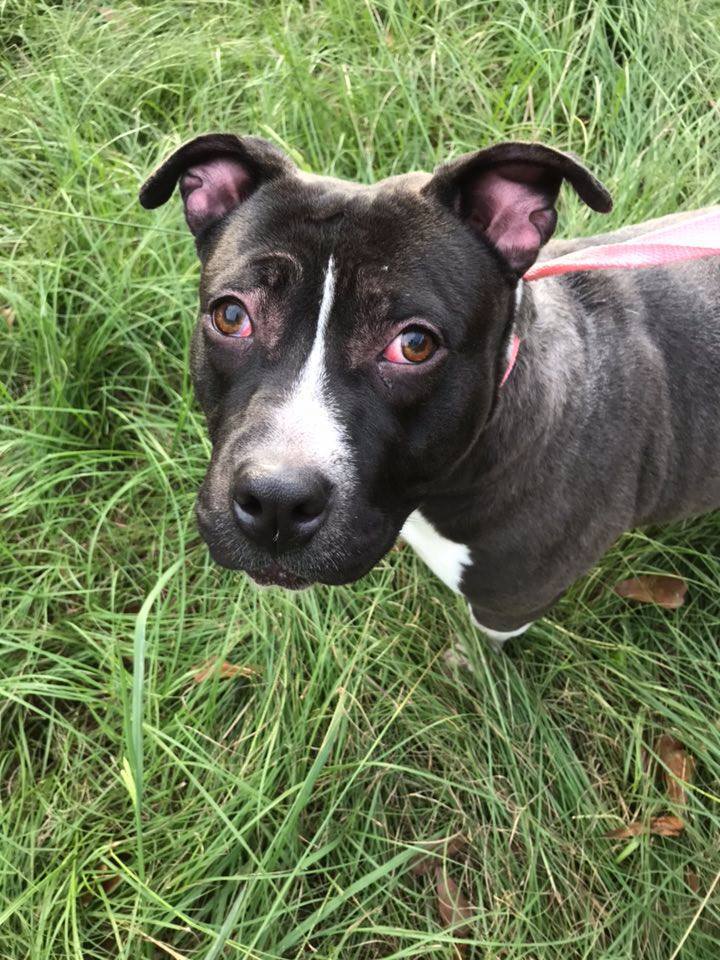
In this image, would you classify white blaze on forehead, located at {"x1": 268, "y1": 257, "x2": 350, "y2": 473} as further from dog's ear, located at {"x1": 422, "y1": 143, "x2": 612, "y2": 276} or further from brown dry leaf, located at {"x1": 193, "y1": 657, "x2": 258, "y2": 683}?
brown dry leaf, located at {"x1": 193, "y1": 657, "x2": 258, "y2": 683}

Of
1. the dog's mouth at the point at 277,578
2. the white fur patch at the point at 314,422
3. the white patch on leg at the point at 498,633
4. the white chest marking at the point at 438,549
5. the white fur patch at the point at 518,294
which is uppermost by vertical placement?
the white fur patch at the point at 314,422

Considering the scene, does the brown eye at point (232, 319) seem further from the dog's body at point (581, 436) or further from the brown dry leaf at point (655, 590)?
the brown dry leaf at point (655, 590)

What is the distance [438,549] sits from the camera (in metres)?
3.15

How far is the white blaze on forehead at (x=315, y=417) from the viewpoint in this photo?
222cm

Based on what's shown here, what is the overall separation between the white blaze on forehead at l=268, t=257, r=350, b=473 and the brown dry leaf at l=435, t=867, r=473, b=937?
6.33ft

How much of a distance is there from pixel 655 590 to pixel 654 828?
1.00 meters

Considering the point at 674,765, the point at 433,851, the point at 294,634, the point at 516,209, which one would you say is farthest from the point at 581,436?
the point at 433,851

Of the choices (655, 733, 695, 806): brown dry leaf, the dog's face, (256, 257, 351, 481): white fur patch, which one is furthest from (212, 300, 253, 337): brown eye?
(655, 733, 695, 806): brown dry leaf

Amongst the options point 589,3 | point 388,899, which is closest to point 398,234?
point 388,899

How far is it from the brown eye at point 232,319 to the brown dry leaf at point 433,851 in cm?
211

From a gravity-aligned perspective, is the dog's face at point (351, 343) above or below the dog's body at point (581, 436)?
above

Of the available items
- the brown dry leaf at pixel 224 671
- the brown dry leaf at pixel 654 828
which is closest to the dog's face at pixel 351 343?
the brown dry leaf at pixel 224 671

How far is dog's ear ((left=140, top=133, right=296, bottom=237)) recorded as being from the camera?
2.62 metres

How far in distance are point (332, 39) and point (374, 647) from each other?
3369 mm
